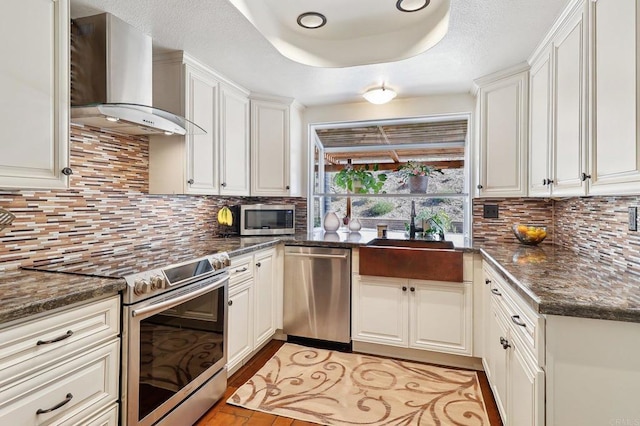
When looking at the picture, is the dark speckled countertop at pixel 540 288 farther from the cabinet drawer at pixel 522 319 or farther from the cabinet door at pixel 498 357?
the cabinet door at pixel 498 357

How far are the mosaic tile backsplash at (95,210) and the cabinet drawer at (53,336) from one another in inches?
26.0

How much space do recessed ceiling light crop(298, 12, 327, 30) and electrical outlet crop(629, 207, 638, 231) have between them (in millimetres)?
2052

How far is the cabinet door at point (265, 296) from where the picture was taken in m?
2.62

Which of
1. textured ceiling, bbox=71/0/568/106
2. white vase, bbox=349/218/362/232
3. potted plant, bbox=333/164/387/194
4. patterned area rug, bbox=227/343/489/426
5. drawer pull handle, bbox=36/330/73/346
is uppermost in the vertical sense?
textured ceiling, bbox=71/0/568/106

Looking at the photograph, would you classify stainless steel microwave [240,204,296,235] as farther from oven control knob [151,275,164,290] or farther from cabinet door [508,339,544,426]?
cabinet door [508,339,544,426]

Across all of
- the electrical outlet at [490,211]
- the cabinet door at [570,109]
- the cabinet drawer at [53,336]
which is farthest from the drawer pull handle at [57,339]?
the electrical outlet at [490,211]

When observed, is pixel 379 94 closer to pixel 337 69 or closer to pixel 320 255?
pixel 337 69

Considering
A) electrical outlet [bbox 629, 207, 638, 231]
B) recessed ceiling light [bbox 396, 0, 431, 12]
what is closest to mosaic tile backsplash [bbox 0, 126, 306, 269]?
recessed ceiling light [bbox 396, 0, 431, 12]

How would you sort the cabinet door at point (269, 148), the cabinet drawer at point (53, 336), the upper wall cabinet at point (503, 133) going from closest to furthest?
the cabinet drawer at point (53, 336) → the upper wall cabinet at point (503, 133) → the cabinet door at point (269, 148)

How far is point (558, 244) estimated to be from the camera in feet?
8.55

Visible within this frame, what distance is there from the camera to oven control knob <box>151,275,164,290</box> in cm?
154

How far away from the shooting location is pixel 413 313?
2.60 meters

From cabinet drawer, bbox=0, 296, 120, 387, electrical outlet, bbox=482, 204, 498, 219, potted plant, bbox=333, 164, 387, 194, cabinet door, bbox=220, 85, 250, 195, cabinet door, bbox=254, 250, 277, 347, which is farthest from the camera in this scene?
potted plant, bbox=333, 164, 387, 194

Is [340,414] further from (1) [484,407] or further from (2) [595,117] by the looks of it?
(2) [595,117]
